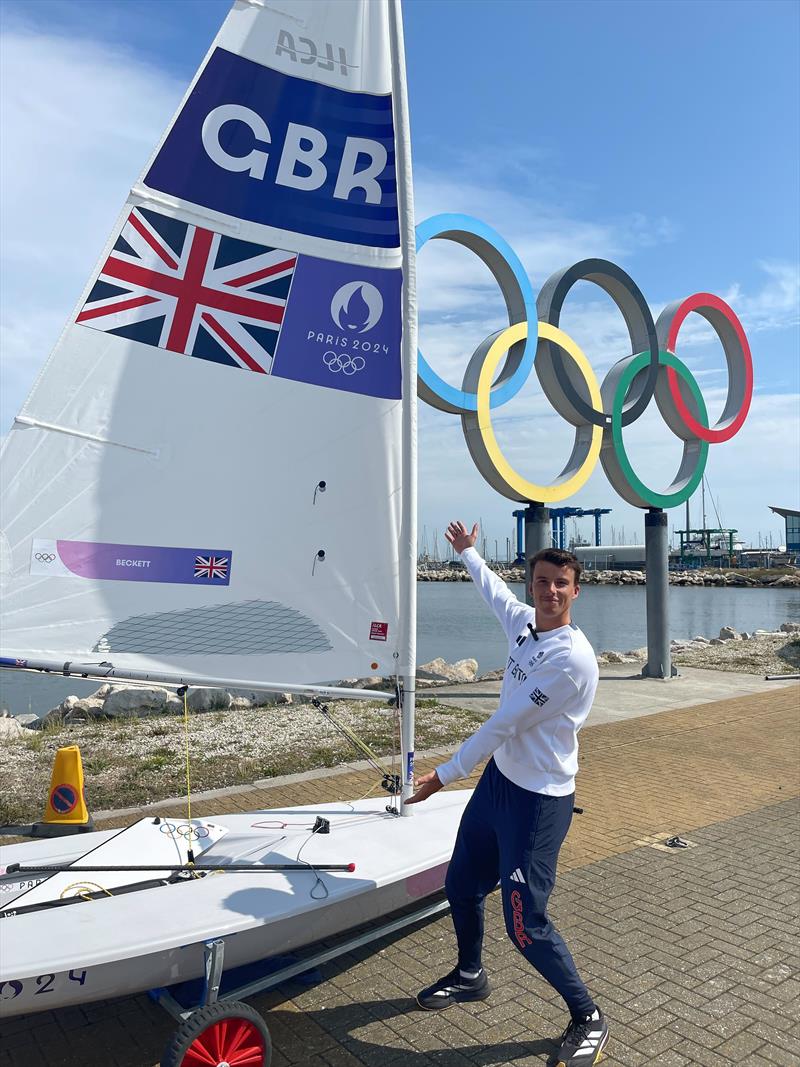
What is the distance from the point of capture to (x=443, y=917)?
4.56 m

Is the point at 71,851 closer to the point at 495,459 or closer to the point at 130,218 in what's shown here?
the point at 130,218

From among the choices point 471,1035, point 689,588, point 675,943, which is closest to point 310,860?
point 471,1035

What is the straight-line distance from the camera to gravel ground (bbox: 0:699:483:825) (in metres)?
6.70

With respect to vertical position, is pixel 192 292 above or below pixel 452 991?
above

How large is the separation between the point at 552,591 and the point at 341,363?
1.88 meters

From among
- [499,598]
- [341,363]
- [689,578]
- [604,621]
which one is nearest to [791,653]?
[499,598]

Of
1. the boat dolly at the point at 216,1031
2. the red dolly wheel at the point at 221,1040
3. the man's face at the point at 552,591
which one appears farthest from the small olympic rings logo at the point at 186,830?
the man's face at the point at 552,591

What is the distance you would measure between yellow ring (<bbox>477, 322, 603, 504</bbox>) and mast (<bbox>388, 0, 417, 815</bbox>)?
6400 mm

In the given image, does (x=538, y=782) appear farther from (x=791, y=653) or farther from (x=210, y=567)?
(x=791, y=653)

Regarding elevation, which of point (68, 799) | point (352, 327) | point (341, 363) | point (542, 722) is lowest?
point (68, 799)

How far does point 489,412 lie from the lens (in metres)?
11.1

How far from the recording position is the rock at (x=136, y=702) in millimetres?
10219

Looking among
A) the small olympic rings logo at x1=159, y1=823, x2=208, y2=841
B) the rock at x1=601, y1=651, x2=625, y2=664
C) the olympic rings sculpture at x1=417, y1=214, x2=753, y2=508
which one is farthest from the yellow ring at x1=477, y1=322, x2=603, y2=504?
the small olympic rings logo at x1=159, y1=823, x2=208, y2=841

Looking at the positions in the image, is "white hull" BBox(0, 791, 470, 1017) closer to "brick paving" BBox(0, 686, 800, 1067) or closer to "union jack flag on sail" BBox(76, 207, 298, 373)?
"brick paving" BBox(0, 686, 800, 1067)
